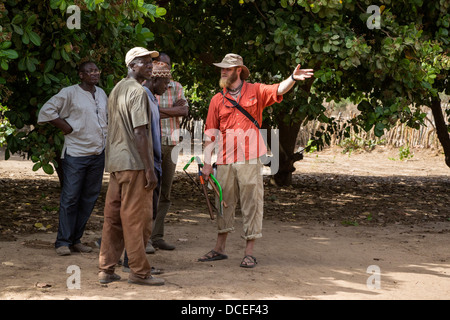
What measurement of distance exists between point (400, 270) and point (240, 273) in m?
1.56

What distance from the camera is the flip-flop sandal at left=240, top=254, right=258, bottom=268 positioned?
211 inches

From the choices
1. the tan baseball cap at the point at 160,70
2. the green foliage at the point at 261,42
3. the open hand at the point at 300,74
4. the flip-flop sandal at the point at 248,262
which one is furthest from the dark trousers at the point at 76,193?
the open hand at the point at 300,74

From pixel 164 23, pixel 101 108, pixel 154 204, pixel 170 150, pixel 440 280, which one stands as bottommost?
pixel 440 280

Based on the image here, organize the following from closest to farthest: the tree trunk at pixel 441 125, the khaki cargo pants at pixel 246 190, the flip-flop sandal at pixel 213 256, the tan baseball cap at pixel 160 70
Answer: the tan baseball cap at pixel 160 70 → the khaki cargo pants at pixel 246 190 → the flip-flop sandal at pixel 213 256 → the tree trunk at pixel 441 125

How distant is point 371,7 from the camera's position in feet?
23.0

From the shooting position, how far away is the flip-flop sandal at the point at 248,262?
17.5ft

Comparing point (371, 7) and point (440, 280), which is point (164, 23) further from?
point (440, 280)

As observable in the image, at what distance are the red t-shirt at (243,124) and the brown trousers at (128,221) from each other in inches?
44.8

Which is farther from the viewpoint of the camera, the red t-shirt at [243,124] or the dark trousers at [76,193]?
the dark trousers at [76,193]

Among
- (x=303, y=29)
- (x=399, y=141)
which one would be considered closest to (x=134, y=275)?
(x=303, y=29)

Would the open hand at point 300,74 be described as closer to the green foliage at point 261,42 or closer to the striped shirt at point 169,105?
the striped shirt at point 169,105

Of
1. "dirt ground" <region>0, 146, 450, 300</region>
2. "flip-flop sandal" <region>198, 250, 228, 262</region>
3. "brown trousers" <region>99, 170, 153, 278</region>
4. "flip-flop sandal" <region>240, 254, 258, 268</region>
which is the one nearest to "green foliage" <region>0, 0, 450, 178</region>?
"dirt ground" <region>0, 146, 450, 300</region>

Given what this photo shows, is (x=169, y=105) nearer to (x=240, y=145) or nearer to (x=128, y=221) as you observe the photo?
(x=240, y=145)

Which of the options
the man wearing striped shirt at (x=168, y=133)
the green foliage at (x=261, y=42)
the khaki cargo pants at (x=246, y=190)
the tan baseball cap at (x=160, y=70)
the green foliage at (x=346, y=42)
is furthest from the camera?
the green foliage at (x=346, y=42)
